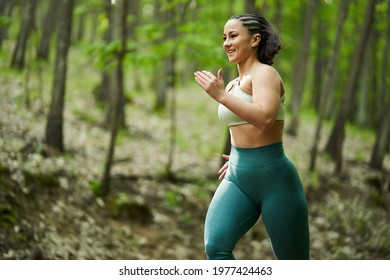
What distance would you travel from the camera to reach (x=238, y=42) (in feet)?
8.17

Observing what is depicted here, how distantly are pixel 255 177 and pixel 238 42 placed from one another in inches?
30.8

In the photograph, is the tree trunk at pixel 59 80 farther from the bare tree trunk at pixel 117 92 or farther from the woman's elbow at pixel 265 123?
the woman's elbow at pixel 265 123

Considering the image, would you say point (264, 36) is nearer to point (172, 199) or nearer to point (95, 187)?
point (95, 187)

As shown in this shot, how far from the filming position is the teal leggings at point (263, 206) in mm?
2439

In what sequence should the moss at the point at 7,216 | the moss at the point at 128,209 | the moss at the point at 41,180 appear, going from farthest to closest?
the moss at the point at 128,209 < the moss at the point at 41,180 < the moss at the point at 7,216

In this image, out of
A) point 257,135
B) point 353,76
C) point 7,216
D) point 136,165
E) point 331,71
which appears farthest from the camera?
point 353,76

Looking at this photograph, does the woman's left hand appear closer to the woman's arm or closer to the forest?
the woman's arm

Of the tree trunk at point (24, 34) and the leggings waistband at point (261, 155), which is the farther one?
the tree trunk at point (24, 34)

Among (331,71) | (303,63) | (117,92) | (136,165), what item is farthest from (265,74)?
(303,63)

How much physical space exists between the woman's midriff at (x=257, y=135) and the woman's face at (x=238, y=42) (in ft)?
1.35

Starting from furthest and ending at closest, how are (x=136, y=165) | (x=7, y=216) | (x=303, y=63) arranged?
(x=303, y=63)
(x=136, y=165)
(x=7, y=216)

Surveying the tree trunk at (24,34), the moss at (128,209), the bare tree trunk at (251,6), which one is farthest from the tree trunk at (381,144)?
the tree trunk at (24,34)

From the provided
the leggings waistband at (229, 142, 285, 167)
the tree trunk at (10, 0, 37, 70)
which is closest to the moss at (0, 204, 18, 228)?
the leggings waistband at (229, 142, 285, 167)
